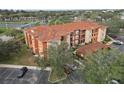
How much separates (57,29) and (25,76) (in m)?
1.04

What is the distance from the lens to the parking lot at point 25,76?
10.3 feet

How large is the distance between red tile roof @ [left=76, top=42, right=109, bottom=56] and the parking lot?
29.0 inches

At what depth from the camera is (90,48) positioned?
3168 mm

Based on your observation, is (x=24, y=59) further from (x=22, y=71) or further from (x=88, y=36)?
(x=88, y=36)

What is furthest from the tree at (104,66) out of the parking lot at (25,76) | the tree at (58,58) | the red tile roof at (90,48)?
the parking lot at (25,76)

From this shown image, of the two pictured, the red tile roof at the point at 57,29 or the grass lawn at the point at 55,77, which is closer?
the red tile roof at the point at 57,29

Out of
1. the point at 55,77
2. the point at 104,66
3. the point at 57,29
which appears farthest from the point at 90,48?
the point at 55,77

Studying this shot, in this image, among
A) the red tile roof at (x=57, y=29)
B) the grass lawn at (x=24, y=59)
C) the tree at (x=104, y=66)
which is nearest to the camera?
the tree at (x=104, y=66)

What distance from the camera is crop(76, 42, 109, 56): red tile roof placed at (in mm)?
3122

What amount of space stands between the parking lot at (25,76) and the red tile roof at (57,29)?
654mm

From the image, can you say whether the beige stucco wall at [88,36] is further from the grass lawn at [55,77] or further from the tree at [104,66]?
the grass lawn at [55,77]

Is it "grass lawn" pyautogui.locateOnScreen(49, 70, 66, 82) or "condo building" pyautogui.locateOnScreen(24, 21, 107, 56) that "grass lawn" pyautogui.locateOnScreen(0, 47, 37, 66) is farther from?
"grass lawn" pyautogui.locateOnScreen(49, 70, 66, 82)
